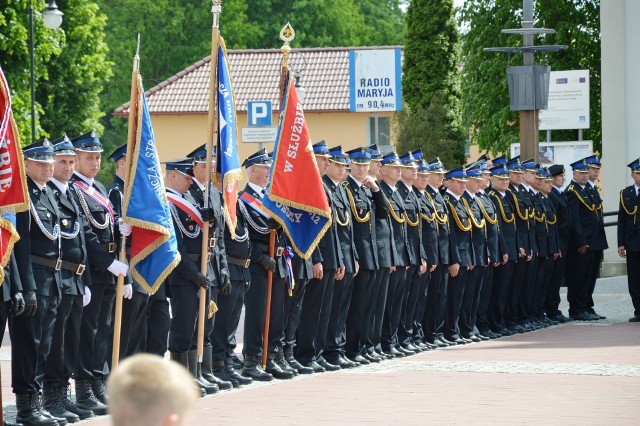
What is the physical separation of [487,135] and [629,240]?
22189 mm

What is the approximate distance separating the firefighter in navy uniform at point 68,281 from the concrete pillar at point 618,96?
17.8m

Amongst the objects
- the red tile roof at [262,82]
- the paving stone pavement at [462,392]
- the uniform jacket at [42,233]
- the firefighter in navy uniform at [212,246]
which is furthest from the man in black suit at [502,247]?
the red tile roof at [262,82]

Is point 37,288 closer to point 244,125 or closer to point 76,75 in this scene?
point 76,75

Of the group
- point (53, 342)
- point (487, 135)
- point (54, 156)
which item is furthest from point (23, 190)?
point (487, 135)

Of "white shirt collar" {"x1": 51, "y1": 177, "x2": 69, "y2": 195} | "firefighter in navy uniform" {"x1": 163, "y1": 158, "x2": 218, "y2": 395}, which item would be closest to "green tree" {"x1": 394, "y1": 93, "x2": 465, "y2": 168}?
"firefighter in navy uniform" {"x1": 163, "y1": 158, "x2": 218, "y2": 395}

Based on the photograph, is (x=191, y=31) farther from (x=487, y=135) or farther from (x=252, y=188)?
(x=252, y=188)

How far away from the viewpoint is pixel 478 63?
39.8 metres

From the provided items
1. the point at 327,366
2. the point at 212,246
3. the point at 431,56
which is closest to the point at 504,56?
the point at 431,56

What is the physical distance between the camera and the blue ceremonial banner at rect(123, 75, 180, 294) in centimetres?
965

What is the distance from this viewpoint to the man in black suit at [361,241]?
1295 centimetres

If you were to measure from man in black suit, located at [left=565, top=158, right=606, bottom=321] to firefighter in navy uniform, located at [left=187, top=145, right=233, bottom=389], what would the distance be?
836 cm

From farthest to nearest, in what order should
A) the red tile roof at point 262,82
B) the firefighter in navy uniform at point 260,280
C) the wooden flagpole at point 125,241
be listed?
1. the red tile roof at point 262,82
2. the firefighter in navy uniform at point 260,280
3. the wooden flagpole at point 125,241

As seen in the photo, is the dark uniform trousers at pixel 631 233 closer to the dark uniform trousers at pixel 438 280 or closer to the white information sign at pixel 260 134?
the dark uniform trousers at pixel 438 280

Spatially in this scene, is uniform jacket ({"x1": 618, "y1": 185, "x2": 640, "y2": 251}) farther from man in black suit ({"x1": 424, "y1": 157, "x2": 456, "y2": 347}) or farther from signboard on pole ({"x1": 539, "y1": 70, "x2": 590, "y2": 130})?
signboard on pole ({"x1": 539, "y1": 70, "x2": 590, "y2": 130})
